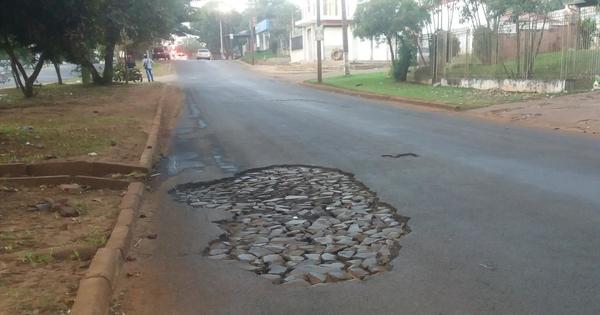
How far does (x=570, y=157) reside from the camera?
8.98m

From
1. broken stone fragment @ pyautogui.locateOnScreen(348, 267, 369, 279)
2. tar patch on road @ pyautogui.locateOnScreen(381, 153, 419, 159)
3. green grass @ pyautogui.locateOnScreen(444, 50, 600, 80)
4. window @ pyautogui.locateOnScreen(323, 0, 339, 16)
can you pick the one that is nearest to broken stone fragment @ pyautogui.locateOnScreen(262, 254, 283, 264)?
broken stone fragment @ pyautogui.locateOnScreen(348, 267, 369, 279)

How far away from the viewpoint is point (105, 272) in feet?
13.9

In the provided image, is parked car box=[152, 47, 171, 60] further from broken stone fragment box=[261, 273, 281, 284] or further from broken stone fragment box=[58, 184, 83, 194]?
broken stone fragment box=[261, 273, 281, 284]

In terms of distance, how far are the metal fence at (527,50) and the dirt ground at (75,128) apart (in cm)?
1230

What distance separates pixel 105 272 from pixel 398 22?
2381cm

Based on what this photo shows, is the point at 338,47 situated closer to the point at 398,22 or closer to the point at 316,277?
the point at 398,22

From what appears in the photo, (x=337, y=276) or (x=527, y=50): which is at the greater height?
(x=527, y=50)

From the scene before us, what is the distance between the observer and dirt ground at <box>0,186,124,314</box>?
12.6 feet

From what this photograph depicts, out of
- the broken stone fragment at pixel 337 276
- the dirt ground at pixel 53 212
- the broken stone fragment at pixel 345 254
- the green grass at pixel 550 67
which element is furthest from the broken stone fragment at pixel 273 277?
the green grass at pixel 550 67

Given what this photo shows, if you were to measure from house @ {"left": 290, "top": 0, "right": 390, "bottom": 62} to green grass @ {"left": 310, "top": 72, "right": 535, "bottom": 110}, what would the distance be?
21.7 m

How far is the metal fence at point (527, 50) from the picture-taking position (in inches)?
709

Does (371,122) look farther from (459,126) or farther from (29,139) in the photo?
(29,139)

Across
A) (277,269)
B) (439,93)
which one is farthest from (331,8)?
(277,269)

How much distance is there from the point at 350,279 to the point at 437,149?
6.06m
